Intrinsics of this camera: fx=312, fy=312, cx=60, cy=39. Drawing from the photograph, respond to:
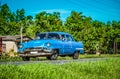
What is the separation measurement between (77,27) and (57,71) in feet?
217

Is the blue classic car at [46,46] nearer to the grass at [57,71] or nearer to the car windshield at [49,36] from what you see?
the car windshield at [49,36]

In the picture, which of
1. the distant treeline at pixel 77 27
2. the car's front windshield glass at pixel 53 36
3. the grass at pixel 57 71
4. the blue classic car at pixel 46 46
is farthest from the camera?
the distant treeline at pixel 77 27

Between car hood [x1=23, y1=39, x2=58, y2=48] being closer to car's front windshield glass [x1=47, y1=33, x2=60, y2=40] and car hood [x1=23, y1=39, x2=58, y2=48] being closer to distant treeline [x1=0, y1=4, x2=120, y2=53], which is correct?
car's front windshield glass [x1=47, y1=33, x2=60, y2=40]

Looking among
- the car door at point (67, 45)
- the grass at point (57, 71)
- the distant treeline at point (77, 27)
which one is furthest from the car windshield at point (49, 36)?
the distant treeline at point (77, 27)

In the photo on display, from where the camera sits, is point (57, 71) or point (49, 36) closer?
point (57, 71)

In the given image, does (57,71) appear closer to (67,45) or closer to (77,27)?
(67,45)

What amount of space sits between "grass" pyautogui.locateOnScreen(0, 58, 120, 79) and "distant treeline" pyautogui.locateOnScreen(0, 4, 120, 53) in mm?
55412

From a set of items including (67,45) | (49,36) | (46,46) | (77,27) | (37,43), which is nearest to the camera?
(46,46)

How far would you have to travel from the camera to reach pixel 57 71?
9.95m

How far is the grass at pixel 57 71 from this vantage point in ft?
26.6

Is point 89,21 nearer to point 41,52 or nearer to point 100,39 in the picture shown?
point 100,39

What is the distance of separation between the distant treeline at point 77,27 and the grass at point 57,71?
55.4 meters

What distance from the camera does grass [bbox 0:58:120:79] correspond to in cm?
811

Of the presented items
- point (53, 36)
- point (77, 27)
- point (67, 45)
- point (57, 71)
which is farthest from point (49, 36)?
point (77, 27)
